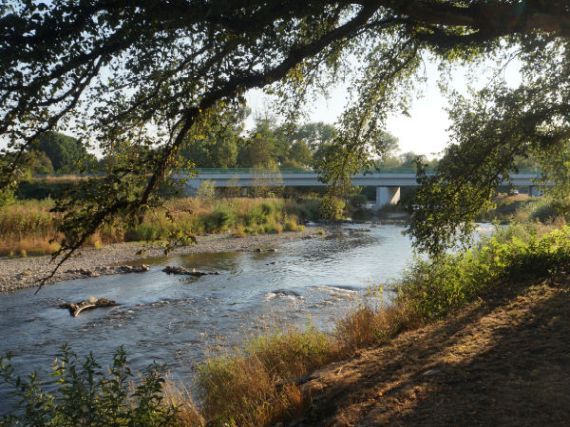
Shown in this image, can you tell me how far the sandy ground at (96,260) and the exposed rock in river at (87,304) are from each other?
1300mm

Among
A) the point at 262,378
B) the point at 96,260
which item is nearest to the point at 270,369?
the point at 262,378

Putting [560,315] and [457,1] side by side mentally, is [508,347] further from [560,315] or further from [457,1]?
[457,1]

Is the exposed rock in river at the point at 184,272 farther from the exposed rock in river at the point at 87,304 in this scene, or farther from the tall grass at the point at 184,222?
the exposed rock in river at the point at 87,304

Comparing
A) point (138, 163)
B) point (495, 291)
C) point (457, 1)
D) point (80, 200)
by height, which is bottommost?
point (495, 291)

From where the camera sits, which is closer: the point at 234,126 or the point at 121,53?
the point at 121,53

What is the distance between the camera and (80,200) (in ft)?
15.7

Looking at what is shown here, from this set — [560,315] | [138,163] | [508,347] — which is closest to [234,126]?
[138,163]

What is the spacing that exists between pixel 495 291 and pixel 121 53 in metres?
6.52

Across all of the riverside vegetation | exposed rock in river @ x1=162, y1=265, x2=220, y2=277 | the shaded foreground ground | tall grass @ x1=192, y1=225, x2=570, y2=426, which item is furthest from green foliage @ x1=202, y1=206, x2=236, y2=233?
the shaded foreground ground

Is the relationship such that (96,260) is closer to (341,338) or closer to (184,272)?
(184,272)

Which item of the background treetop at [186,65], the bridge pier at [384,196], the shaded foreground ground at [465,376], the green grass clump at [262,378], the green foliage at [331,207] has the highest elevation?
the background treetop at [186,65]

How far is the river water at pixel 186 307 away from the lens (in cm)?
999

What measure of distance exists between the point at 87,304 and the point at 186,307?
8.33 ft

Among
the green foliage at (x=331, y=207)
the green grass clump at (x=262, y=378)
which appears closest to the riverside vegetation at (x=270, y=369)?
the green grass clump at (x=262, y=378)
